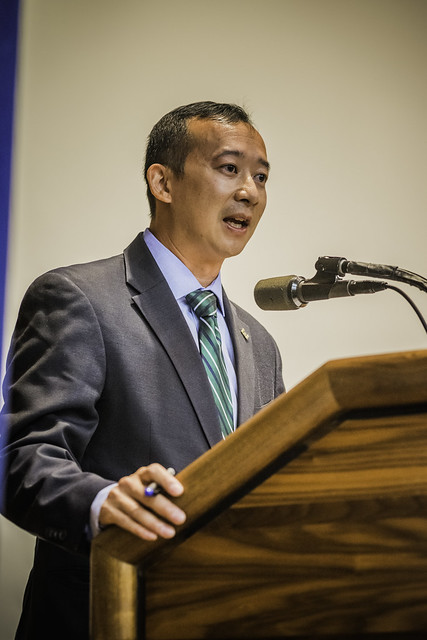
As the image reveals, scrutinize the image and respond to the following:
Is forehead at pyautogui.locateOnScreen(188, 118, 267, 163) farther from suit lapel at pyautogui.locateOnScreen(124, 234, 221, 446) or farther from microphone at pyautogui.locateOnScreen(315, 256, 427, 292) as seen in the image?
microphone at pyautogui.locateOnScreen(315, 256, 427, 292)

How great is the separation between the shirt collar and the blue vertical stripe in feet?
2.62

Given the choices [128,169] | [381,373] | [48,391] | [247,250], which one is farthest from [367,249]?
[381,373]

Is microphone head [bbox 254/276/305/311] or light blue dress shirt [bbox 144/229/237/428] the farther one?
light blue dress shirt [bbox 144/229/237/428]

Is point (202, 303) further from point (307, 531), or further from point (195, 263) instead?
point (307, 531)

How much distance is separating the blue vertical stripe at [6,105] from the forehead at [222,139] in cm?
90

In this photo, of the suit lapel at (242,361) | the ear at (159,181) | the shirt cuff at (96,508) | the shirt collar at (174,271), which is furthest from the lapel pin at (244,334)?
the shirt cuff at (96,508)

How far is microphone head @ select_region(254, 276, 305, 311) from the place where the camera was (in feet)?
4.57

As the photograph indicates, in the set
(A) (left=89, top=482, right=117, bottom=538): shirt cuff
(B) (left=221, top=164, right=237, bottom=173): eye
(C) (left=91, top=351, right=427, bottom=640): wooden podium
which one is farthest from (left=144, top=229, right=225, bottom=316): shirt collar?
(C) (left=91, top=351, right=427, bottom=640): wooden podium

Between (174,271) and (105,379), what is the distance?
0.38m

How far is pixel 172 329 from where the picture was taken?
→ 4.88 feet

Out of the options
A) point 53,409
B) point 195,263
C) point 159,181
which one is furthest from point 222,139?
point 53,409

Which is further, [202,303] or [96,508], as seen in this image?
[202,303]

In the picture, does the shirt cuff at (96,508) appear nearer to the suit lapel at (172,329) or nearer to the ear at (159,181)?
the suit lapel at (172,329)

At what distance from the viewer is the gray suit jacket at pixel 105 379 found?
1263mm
